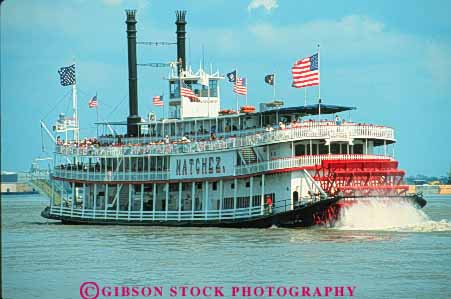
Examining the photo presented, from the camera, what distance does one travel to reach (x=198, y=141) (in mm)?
40031

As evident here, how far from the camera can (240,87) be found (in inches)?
1649

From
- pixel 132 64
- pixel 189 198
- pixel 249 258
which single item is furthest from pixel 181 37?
pixel 249 258

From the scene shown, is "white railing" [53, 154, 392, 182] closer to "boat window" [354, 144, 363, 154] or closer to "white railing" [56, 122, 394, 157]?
"white railing" [56, 122, 394, 157]

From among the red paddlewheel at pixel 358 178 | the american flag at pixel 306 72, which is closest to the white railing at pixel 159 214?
the red paddlewheel at pixel 358 178

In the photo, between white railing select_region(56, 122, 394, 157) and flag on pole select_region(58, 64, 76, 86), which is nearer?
white railing select_region(56, 122, 394, 157)

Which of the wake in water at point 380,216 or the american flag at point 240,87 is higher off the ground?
the american flag at point 240,87

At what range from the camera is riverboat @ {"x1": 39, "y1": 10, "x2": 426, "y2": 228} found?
35031 mm

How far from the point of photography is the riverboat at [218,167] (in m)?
35.0

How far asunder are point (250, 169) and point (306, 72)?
465 cm

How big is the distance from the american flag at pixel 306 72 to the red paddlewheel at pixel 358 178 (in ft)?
10.5

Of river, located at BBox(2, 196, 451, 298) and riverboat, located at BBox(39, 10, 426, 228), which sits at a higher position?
riverboat, located at BBox(39, 10, 426, 228)

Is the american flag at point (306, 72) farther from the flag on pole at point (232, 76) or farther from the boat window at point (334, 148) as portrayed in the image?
the flag on pole at point (232, 76)

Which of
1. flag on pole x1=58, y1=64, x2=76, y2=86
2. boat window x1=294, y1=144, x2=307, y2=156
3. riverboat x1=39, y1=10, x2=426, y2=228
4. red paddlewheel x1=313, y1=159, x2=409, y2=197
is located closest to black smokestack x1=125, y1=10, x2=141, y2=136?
riverboat x1=39, y1=10, x2=426, y2=228

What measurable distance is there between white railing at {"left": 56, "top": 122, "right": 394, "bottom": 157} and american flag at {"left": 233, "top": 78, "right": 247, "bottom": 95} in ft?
12.1
